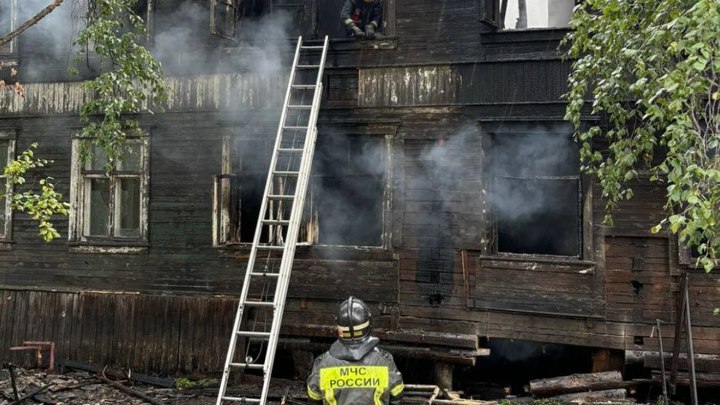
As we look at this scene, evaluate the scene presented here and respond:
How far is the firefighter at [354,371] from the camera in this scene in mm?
4488

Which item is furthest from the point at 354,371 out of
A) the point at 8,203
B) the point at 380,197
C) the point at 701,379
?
the point at 8,203

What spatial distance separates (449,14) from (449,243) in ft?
10.6

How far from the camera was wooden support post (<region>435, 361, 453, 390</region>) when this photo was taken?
343 inches

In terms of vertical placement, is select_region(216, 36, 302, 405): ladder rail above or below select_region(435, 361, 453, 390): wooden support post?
above

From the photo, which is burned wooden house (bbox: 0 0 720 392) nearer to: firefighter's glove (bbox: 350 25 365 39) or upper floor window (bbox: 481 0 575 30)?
upper floor window (bbox: 481 0 575 30)

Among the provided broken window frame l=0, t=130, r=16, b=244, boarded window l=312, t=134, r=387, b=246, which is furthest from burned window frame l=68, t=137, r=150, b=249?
boarded window l=312, t=134, r=387, b=246

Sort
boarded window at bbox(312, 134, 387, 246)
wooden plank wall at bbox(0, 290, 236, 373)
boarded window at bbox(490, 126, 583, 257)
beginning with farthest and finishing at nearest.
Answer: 1. wooden plank wall at bbox(0, 290, 236, 373)
2. boarded window at bbox(312, 134, 387, 246)
3. boarded window at bbox(490, 126, 583, 257)

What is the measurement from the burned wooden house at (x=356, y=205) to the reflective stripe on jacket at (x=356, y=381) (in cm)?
431

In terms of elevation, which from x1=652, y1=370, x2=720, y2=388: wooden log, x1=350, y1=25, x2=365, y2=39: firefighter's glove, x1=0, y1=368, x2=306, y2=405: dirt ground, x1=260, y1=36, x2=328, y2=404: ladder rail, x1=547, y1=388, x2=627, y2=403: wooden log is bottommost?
x1=0, y1=368, x2=306, y2=405: dirt ground

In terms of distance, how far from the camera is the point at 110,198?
10570 mm

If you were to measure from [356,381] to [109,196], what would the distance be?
7.53m

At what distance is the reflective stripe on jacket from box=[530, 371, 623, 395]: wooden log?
4275 millimetres

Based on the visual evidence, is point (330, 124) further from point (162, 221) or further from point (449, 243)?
point (162, 221)

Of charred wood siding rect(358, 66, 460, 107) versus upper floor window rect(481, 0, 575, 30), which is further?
charred wood siding rect(358, 66, 460, 107)
